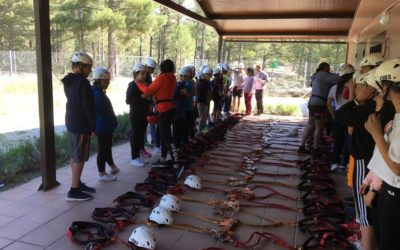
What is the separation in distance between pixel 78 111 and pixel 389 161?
11.0 feet

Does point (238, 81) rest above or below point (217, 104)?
above

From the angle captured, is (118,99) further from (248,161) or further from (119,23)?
(248,161)

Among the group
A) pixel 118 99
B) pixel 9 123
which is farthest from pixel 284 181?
pixel 118 99

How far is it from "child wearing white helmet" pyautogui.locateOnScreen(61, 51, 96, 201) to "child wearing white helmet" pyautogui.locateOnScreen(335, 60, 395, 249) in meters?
2.81

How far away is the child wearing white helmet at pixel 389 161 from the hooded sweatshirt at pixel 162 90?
3.58 meters

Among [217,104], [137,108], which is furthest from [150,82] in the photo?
[217,104]

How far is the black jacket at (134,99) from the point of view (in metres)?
5.71

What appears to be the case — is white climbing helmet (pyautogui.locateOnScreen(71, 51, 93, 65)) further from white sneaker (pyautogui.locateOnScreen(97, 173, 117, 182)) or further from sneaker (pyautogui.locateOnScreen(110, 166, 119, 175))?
sneaker (pyautogui.locateOnScreen(110, 166, 119, 175))

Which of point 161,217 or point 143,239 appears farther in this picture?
point 161,217

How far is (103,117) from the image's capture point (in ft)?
16.3

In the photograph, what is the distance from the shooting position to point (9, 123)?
411 inches

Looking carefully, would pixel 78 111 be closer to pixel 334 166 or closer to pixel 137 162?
pixel 137 162

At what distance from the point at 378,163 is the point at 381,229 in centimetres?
42

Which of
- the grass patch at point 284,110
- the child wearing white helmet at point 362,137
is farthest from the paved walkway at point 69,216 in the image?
the grass patch at point 284,110
